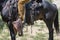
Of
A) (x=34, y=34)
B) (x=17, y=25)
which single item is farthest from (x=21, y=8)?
(x=34, y=34)

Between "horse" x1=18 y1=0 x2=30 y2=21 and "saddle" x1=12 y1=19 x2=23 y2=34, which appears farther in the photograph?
"horse" x1=18 y1=0 x2=30 y2=21

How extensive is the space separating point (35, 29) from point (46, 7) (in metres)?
1.99

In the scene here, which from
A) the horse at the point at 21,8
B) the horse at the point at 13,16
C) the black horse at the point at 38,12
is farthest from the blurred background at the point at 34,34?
the horse at the point at 21,8

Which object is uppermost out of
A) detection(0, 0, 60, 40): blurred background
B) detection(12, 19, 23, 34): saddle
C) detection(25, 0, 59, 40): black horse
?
detection(25, 0, 59, 40): black horse

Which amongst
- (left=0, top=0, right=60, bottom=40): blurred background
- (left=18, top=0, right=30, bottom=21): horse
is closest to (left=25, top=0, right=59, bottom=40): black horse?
Result: (left=18, top=0, right=30, bottom=21): horse

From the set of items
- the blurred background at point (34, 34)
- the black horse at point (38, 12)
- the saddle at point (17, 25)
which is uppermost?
the black horse at point (38, 12)

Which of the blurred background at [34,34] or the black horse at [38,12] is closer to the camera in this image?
the black horse at [38,12]

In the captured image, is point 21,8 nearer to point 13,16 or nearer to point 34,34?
point 13,16

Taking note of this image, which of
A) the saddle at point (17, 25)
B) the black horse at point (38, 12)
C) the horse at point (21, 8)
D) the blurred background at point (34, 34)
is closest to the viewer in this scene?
the saddle at point (17, 25)

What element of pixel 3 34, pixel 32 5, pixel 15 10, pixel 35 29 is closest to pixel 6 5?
pixel 15 10

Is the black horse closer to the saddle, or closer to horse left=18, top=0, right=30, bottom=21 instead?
horse left=18, top=0, right=30, bottom=21

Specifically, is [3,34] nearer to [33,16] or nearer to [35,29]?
[35,29]

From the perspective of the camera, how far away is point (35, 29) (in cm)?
804

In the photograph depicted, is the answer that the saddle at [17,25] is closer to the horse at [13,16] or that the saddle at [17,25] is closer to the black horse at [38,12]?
the horse at [13,16]
